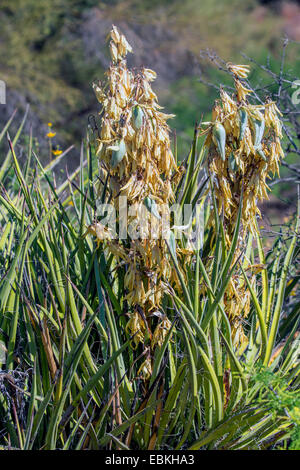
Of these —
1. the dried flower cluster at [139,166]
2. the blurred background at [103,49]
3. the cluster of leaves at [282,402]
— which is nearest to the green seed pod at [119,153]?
the dried flower cluster at [139,166]

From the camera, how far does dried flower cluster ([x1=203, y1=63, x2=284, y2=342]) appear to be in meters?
1.64

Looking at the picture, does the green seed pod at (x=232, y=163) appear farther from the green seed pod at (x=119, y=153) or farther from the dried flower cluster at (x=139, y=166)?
the green seed pod at (x=119, y=153)

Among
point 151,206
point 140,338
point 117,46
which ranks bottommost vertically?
point 140,338

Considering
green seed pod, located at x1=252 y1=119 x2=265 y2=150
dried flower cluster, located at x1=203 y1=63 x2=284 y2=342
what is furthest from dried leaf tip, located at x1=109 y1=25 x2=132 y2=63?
green seed pod, located at x1=252 y1=119 x2=265 y2=150

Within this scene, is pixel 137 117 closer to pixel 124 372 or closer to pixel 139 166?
pixel 139 166

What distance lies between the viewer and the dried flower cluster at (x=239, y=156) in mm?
1641

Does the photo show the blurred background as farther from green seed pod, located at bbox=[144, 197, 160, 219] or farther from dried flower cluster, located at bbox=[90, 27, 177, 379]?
green seed pod, located at bbox=[144, 197, 160, 219]

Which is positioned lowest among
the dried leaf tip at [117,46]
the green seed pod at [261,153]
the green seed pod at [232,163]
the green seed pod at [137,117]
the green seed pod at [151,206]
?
the green seed pod at [151,206]

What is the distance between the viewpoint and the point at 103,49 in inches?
313

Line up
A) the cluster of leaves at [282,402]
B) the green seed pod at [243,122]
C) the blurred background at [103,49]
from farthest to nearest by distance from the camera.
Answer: the blurred background at [103,49] → the green seed pod at [243,122] → the cluster of leaves at [282,402]

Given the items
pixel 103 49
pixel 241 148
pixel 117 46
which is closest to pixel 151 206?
pixel 241 148

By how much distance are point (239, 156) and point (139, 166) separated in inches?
13.2

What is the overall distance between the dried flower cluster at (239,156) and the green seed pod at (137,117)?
9.8 inches

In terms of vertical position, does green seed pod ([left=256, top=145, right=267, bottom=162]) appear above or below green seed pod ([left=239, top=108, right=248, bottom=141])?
below
